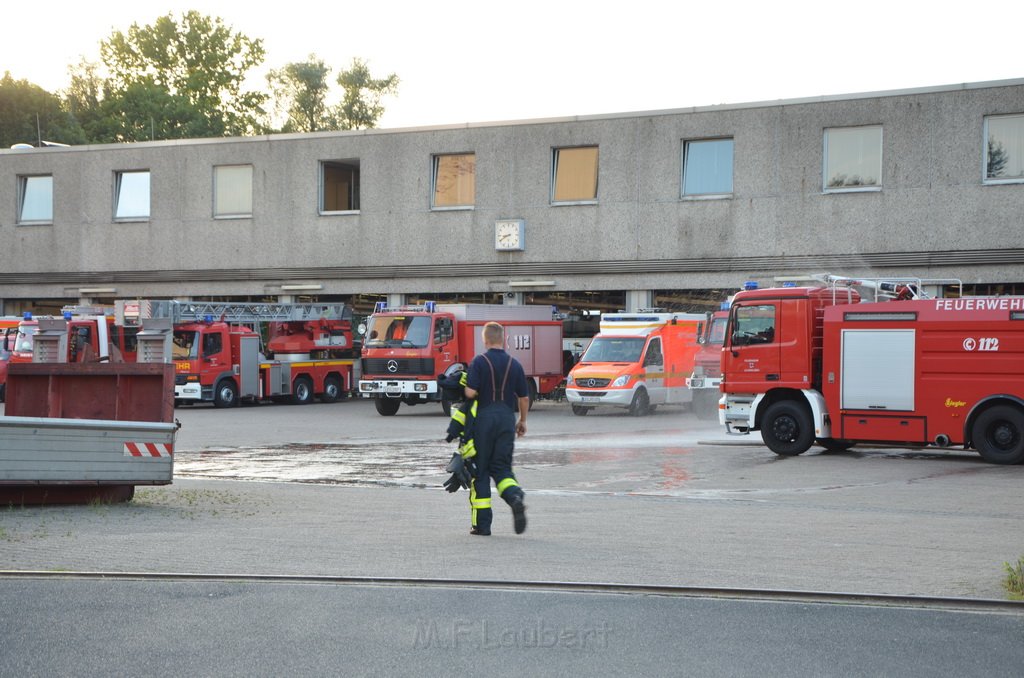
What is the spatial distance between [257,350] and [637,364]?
11362 mm

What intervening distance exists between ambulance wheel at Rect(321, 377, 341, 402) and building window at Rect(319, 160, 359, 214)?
17.7ft

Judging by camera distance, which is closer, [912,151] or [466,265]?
[912,151]

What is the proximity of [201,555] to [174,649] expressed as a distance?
315 cm

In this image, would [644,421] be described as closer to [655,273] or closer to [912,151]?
[655,273]

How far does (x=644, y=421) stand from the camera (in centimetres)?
2914

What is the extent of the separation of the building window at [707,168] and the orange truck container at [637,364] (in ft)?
13.4

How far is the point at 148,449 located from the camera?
12641 mm

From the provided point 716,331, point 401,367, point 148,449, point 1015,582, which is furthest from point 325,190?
point 1015,582

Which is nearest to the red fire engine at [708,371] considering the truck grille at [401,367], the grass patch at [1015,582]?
the truck grille at [401,367]

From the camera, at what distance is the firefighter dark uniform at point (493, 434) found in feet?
34.5

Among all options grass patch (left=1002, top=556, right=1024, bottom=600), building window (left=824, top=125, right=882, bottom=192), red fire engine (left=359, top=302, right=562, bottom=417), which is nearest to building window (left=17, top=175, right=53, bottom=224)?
red fire engine (left=359, top=302, right=562, bottom=417)

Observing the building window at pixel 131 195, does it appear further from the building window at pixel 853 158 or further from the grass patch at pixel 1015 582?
the grass patch at pixel 1015 582

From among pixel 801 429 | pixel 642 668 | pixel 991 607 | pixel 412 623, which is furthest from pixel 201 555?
pixel 801 429

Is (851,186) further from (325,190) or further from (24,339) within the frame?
(24,339)
